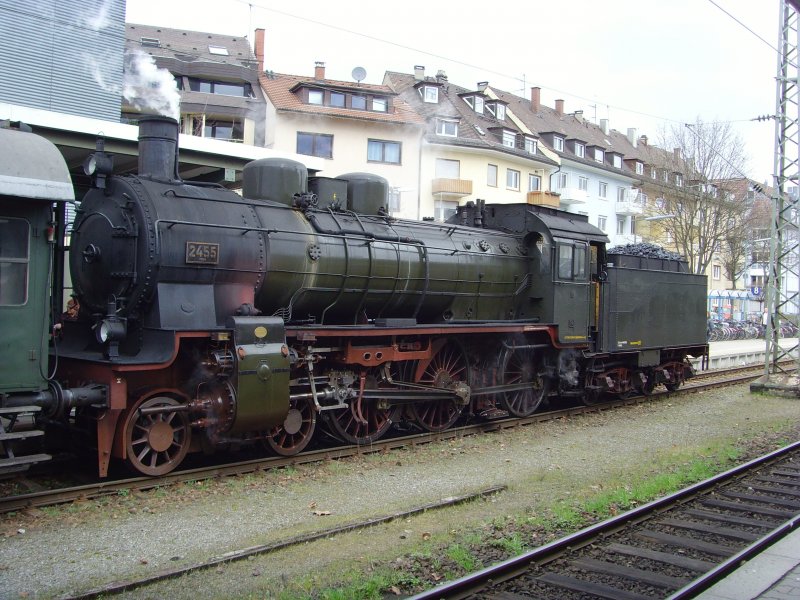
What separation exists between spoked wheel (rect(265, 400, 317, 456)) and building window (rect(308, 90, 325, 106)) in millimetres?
27776

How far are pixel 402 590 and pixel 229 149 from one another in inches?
398

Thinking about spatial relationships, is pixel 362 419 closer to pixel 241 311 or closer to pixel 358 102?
pixel 241 311

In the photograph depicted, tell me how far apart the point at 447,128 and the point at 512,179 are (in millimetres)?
5110

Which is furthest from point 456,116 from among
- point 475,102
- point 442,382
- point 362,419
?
point 362,419

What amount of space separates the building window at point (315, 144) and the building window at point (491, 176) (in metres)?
9.40

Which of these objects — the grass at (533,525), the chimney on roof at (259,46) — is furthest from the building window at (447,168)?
the grass at (533,525)

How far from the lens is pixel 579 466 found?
985 cm

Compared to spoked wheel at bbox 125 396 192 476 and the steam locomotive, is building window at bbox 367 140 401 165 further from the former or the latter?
spoked wheel at bbox 125 396 192 476

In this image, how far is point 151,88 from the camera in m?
15.4

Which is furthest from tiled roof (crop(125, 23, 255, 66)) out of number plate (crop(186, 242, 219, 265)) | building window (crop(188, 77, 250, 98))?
number plate (crop(186, 242, 219, 265))

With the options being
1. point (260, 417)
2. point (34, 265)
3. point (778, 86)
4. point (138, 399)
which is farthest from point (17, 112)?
point (778, 86)

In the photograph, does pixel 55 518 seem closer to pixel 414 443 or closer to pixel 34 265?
pixel 34 265

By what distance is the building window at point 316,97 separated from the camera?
35.1 meters

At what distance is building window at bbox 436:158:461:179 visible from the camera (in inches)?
1487
